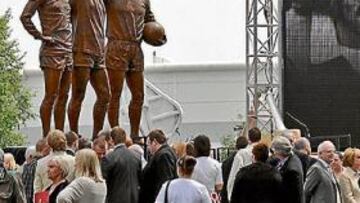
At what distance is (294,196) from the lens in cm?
1003

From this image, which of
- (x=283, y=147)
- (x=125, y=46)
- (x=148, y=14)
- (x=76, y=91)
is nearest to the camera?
(x=283, y=147)

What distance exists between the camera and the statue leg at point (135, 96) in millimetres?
15496

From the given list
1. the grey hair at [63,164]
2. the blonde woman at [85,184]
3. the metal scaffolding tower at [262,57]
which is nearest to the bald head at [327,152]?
the blonde woman at [85,184]

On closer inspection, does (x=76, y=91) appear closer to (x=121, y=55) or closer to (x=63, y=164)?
(x=121, y=55)

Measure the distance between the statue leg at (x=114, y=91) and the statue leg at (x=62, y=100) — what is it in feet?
2.90

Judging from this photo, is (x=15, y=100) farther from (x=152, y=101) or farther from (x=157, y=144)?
(x=157, y=144)

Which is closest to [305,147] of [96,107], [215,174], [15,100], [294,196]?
[215,174]

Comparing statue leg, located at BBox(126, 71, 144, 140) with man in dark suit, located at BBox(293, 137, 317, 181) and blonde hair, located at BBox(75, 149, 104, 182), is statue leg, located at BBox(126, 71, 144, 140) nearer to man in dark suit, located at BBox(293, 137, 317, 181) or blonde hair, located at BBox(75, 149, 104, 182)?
man in dark suit, located at BBox(293, 137, 317, 181)

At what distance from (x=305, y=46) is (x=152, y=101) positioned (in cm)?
752

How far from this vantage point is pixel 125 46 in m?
15.2

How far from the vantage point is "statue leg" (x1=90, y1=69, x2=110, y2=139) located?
587 inches

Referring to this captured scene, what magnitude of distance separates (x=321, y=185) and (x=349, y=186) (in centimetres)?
69

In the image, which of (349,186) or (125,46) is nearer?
(349,186)

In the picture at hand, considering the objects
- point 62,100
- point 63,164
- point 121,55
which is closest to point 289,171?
point 63,164
